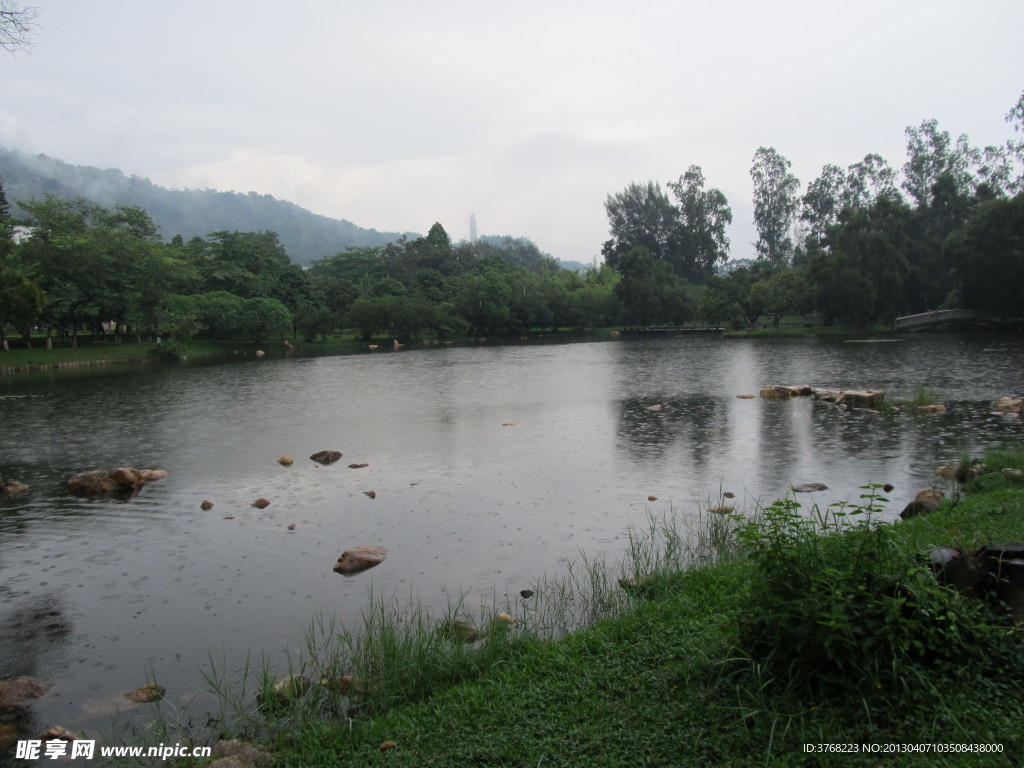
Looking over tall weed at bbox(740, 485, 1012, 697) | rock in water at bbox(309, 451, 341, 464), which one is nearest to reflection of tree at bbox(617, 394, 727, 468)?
rock in water at bbox(309, 451, 341, 464)

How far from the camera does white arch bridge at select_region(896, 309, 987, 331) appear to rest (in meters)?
65.1

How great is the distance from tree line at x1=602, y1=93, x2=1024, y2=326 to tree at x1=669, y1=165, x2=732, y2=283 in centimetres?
1180

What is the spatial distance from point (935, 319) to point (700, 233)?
5345 cm

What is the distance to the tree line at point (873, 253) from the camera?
5944cm

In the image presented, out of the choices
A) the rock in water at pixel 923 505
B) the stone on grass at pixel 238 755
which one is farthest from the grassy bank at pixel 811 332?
the stone on grass at pixel 238 755

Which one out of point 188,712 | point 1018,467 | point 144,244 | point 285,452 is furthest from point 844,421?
point 144,244

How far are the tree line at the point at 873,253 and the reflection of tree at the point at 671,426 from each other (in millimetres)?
45692

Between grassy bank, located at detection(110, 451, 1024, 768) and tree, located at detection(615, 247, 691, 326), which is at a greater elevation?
tree, located at detection(615, 247, 691, 326)

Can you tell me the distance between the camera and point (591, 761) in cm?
423

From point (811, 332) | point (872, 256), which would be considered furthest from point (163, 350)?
point (872, 256)

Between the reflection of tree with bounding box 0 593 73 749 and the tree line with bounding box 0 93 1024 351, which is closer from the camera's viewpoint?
the reflection of tree with bounding box 0 593 73 749

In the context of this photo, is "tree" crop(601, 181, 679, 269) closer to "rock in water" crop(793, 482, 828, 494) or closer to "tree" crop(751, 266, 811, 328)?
"tree" crop(751, 266, 811, 328)

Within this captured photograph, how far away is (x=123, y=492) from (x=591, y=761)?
13.4 metres

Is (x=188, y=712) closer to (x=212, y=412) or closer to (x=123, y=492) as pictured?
(x=123, y=492)
